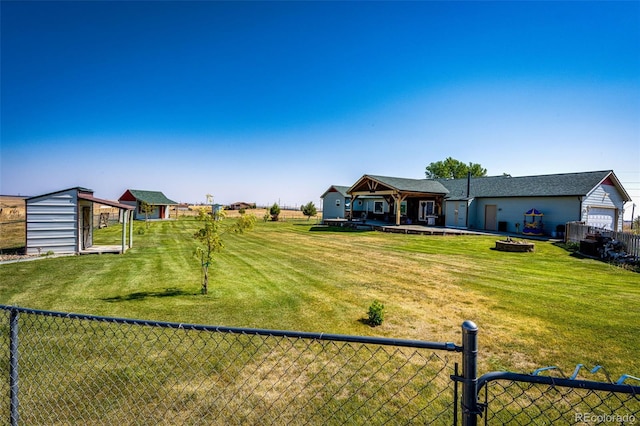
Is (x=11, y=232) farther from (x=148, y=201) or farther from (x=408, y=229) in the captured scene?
(x=408, y=229)

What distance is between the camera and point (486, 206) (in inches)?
1132

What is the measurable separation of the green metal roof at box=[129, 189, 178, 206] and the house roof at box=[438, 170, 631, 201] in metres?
35.0

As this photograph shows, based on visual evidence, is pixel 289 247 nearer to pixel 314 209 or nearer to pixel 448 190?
pixel 448 190

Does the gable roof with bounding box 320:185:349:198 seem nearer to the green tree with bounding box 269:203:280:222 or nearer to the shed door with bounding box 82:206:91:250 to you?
the green tree with bounding box 269:203:280:222

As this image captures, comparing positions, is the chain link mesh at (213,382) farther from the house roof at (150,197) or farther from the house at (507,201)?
the house roof at (150,197)

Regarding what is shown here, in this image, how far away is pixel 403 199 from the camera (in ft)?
107

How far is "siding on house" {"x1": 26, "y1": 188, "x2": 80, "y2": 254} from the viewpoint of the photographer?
1439 centimetres

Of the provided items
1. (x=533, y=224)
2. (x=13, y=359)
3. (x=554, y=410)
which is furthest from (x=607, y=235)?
(x=13, y=359)

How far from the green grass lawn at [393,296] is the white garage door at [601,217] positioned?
1086 cm

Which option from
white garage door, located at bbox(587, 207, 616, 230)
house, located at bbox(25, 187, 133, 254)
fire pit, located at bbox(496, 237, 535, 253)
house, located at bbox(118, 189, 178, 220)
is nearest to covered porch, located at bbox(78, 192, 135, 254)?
house, located at bbox(25, 187, 133, 254)

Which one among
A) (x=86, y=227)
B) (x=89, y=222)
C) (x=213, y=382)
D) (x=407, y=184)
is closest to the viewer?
(x=213, y=382)

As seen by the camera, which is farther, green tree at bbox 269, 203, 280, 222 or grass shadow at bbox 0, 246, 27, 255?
green tree at bbox 269, 203, 280, 222

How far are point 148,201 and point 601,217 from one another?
148 feet

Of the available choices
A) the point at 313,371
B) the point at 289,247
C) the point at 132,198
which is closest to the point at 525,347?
the point at 313,371
